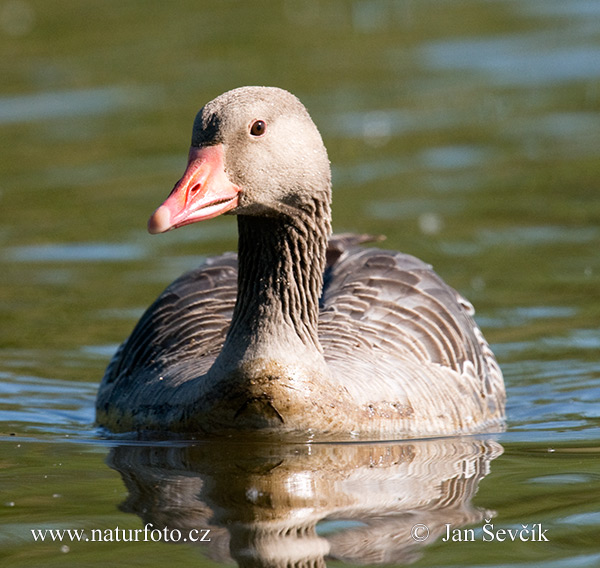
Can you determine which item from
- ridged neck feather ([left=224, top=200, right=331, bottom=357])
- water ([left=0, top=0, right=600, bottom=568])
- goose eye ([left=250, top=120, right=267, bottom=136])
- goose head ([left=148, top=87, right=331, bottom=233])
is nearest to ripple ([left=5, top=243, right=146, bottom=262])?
water ([left=0, top=0, right=600, bottom=568])

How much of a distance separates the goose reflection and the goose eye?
81.4 inches

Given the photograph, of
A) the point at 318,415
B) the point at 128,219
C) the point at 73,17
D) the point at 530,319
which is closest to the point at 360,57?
the point at 73,17

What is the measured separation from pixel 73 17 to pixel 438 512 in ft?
60.1

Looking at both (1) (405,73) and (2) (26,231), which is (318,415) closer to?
(2) (26,231)

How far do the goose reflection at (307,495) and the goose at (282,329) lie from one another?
27 cm

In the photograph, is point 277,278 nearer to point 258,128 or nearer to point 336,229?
point 258,128

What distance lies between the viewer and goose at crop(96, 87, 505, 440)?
8.42m

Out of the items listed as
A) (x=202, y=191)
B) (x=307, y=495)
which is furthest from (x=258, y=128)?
(x=307, y=495)

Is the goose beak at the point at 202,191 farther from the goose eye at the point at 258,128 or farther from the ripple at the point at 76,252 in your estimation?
the ripple at the point at 76,252

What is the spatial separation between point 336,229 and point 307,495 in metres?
7.95

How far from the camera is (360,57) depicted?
2250cm

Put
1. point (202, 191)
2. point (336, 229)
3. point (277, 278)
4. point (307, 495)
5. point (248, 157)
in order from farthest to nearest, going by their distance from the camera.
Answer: point (336, 229) → point (277, 278) → point (248, 157) → point (202, 191) → point (307, 495)

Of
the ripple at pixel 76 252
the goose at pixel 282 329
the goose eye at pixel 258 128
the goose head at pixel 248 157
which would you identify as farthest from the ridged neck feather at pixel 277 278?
the ripple at pixel 76 252

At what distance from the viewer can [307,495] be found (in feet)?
26.1
